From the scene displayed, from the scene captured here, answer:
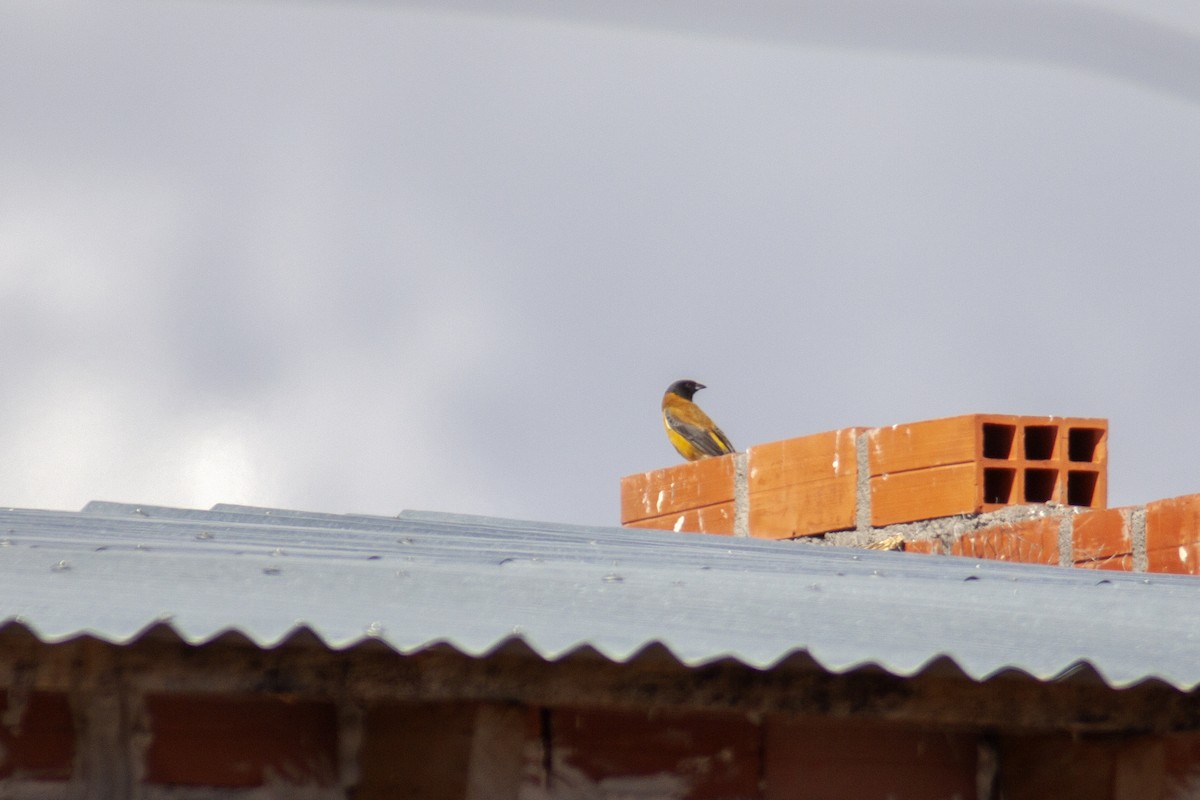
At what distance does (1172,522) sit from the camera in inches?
256

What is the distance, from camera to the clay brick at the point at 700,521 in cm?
802

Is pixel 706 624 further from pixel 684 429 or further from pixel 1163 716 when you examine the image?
pixel 684 429

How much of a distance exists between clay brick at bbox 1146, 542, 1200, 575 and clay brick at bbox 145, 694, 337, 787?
4.23m

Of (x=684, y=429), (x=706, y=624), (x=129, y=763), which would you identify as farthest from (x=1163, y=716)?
(x=684, y=429)

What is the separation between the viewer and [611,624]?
296 centimetres

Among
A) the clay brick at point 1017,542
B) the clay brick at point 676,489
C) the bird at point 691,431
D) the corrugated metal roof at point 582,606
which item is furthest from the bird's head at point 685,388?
the corrugated metal roof at point 582,606

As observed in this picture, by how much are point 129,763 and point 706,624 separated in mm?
1052

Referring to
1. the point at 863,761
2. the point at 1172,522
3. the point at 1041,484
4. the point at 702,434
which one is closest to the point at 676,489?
the point at 1041,484

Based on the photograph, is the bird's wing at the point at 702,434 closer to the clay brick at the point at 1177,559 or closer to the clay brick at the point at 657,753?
the clay brick at the point at 1177,559

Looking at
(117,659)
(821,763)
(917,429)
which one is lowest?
(821,763)

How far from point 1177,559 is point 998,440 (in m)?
1.11

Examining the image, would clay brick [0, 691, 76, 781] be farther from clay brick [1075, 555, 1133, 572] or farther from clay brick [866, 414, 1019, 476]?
clay brick [866, 414, 1019, 476]

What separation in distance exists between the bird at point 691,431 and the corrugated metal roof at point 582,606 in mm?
8845

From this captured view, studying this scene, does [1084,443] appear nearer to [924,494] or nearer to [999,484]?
[999,484]
